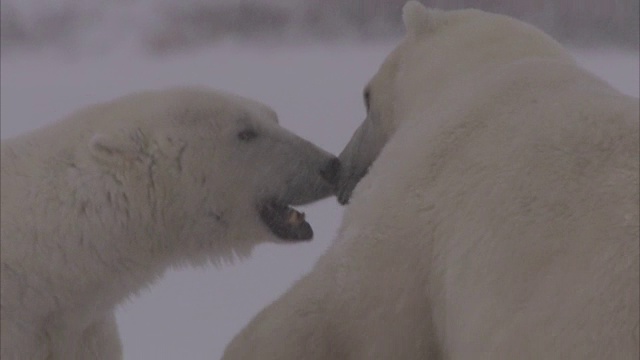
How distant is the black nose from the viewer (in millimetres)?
2150

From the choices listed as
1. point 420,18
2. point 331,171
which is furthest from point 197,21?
point 420,18

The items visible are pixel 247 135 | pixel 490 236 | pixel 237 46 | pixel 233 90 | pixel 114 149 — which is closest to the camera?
pixel 490 236

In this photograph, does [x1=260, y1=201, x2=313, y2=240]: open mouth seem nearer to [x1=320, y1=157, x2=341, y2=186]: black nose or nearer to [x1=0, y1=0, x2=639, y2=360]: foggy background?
[x1=320, y1=157, x2=341, y2=186]: black nose

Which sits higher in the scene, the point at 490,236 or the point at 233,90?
the point at 490,236

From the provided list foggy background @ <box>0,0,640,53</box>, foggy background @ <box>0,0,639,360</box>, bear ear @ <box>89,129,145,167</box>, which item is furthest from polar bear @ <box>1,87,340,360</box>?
foggy background @ <box>0,0,640,53</box>

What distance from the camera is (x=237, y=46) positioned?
4754 millimetres

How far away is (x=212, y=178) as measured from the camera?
204 cm

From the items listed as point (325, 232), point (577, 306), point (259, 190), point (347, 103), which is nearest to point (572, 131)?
point (577, 306)

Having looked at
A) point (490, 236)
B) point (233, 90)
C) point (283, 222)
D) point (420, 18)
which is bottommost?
point (233, 90)

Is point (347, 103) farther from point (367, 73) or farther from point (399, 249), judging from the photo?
point (399, 249)

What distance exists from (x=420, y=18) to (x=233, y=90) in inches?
91.6

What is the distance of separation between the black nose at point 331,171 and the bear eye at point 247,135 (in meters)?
0.15

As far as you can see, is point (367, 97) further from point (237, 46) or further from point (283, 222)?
point (237, 46)

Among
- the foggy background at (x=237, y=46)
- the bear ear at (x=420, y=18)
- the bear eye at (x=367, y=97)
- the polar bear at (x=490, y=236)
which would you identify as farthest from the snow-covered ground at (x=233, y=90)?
the polar bear at (x=490, y=236)
